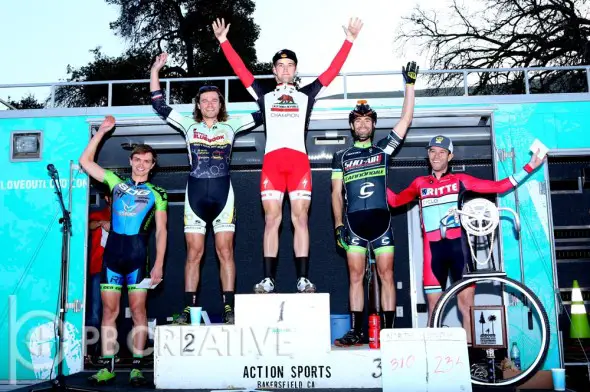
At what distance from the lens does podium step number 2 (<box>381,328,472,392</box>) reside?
158 inches

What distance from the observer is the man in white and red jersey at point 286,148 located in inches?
206

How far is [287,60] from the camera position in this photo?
5.70 metres

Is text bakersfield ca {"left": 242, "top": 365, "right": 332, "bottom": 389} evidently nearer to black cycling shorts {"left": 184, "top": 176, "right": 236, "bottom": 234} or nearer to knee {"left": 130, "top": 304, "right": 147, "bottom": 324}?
knee {"left": 130, "top": 304, "right": 147, "bottom": 324}

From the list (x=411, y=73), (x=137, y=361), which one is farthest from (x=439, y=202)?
(x=137, y=361)

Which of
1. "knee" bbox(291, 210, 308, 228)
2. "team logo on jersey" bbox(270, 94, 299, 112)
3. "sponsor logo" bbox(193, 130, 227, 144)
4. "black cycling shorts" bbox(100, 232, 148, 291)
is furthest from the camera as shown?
"sponsor logo" bbox(193, 130, 227, 144)

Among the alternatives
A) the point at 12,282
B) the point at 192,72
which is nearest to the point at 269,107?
the point at 12,282

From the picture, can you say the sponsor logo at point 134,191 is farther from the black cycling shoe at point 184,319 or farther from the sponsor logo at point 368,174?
the sponsor logo at point 368,174

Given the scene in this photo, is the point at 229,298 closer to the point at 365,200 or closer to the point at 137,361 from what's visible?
the point at 137,361

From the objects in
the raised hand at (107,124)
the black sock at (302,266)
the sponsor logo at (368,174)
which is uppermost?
the raised hand at (107,124)

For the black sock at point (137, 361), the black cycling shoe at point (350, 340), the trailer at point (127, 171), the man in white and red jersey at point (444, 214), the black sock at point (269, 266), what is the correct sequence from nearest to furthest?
the black cycling shoe at point (350, 340) → the black sock at point (137, 361) → the black sock at point (269, 266) → the man in white and red jersey at point (444, 214) → the trailer at point (127, 171)

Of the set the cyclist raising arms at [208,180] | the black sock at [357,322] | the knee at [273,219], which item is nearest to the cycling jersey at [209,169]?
the cyclist raising arms at [208,180]

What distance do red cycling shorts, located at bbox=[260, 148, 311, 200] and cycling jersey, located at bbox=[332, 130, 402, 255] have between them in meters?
0.50

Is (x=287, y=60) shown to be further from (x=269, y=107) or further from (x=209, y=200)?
(x=209, y=200)

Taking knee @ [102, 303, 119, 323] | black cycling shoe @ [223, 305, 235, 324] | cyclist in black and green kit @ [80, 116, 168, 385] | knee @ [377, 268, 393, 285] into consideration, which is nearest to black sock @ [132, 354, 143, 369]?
cyclist in black and green kit @ [80, 116, 168, 385]
